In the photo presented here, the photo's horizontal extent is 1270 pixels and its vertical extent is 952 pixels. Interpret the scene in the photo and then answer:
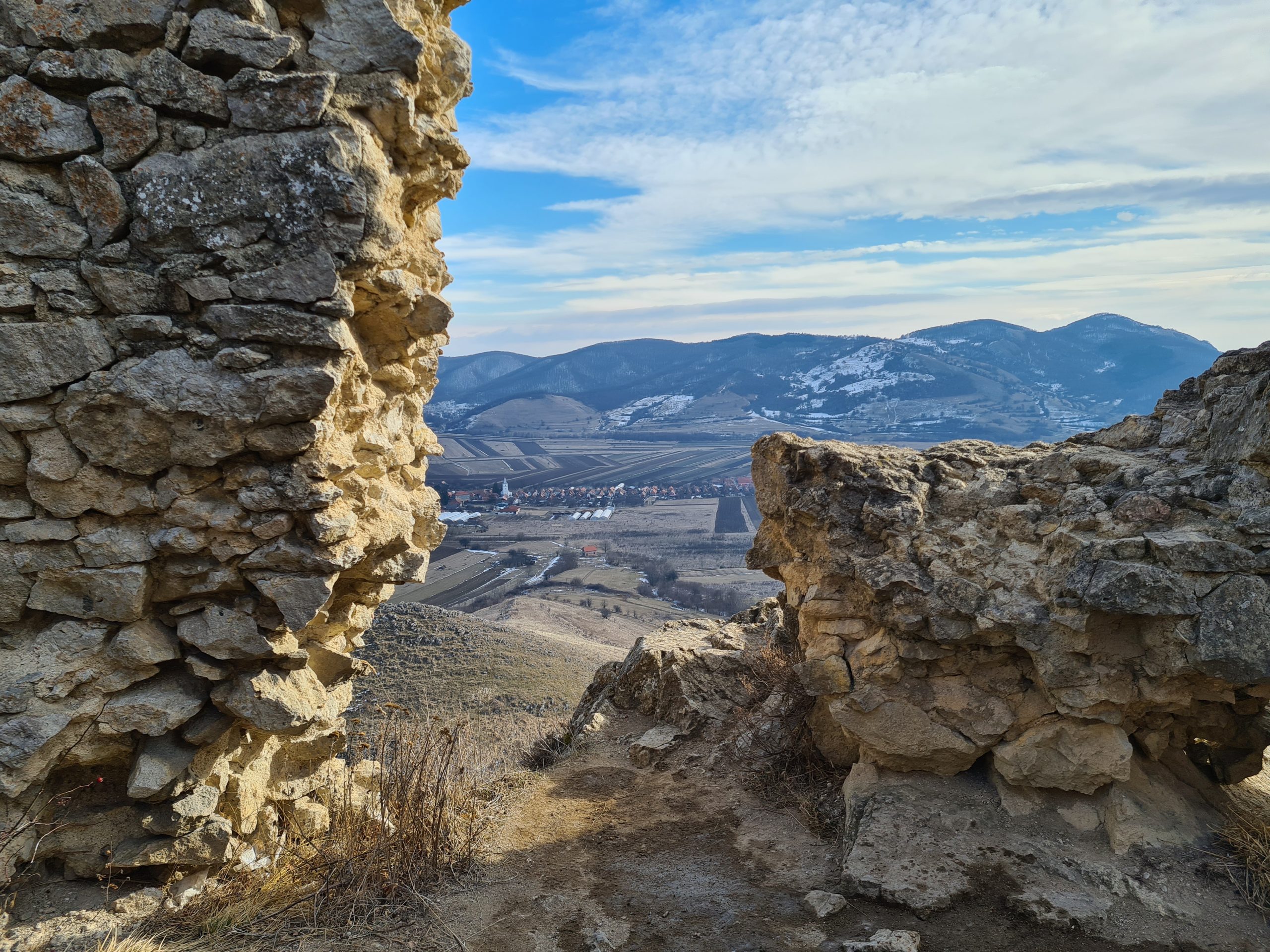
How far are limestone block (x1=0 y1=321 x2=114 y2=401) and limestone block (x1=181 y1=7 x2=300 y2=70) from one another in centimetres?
143

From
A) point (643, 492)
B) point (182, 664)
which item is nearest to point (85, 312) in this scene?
point (182, 664)

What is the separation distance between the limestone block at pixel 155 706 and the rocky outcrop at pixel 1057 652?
4.68 m

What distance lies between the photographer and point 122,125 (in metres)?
4.68

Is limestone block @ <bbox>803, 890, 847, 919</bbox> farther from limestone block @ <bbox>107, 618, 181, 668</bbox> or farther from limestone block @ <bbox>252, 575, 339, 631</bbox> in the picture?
limestone block @ <bbox>107, 618, 181, 668</bbox>

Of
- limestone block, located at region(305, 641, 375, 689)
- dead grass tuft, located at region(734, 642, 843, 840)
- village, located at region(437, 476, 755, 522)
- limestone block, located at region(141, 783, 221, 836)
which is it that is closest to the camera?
limestone block, located at region(141, 783, 221, 836)

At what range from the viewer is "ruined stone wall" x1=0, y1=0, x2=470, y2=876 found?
4633mm

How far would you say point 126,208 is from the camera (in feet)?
15.5

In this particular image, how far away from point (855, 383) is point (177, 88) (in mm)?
124204

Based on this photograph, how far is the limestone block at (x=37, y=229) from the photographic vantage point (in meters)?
4.54

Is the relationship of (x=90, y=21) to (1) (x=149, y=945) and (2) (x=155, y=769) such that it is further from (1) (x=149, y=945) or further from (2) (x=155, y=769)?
(1) (x=149, y=945)

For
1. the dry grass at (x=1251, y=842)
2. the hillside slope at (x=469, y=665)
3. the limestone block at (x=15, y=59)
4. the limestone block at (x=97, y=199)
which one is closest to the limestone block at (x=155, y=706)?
the limestone block at (x=97, y=199)

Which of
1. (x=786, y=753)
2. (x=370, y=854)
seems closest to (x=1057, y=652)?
(x=786, y=753)

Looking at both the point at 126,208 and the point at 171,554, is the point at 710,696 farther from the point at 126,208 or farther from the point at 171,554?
the point at 126,208

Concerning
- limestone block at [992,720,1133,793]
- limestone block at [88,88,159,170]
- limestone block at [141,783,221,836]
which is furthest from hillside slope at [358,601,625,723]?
limestone block at [88,88,159,170]
